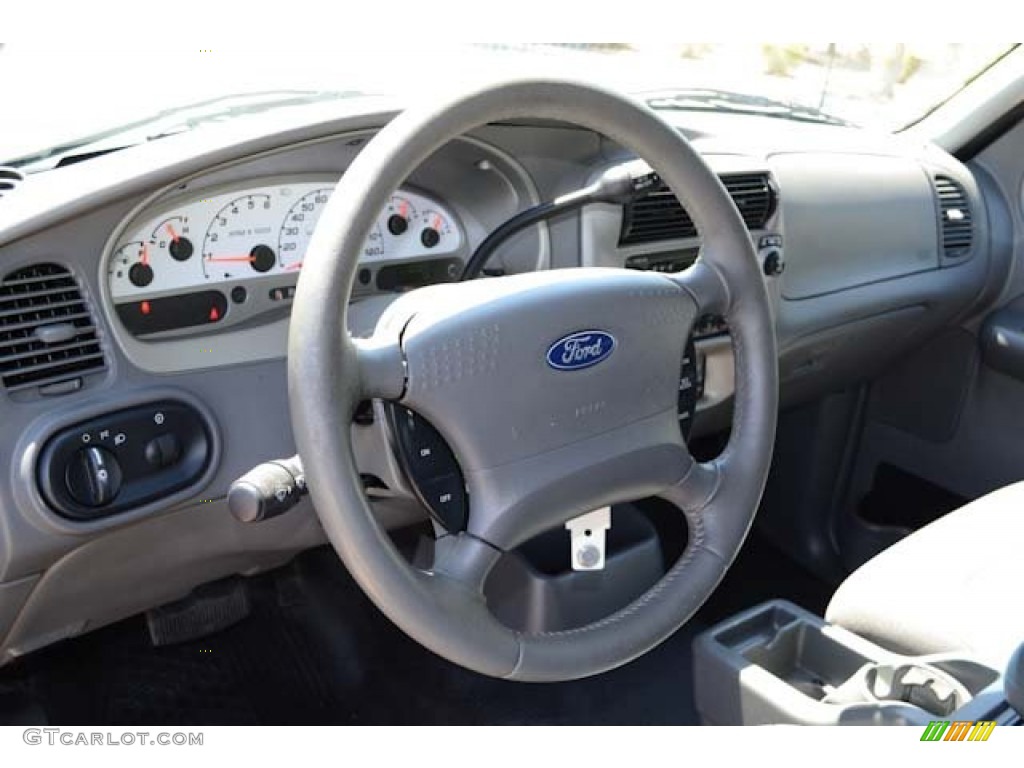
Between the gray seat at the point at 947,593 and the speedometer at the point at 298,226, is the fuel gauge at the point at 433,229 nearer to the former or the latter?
the speedometer at the point at 298,226

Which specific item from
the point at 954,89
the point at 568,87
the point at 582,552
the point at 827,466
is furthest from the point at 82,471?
the point at 954,89

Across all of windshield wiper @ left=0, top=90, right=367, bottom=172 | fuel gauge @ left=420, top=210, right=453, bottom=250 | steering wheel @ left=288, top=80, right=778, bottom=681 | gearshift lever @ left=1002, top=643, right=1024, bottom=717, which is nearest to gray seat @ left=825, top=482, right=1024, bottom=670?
gearshift lever @ left=1002, top=643, right=1024, bottom=717

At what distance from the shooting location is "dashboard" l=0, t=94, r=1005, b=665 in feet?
3.85

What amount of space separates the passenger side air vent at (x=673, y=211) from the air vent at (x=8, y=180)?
815mm

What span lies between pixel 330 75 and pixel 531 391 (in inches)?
30.4

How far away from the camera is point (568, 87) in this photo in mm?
1097

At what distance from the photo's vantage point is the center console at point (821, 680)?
4.00ft

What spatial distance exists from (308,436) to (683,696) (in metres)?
1.23

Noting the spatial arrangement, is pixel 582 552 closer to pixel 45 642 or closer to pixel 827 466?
pixel 45 642

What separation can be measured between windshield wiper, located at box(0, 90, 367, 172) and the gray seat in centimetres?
98

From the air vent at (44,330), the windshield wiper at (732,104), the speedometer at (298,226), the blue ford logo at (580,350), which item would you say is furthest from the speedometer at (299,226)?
the windshield wiper at (732,104)

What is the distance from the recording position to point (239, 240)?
1347 millimetres

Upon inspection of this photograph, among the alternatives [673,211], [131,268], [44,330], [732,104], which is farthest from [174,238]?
[732,104]

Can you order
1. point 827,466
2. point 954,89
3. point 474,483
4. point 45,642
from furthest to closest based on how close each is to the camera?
point 827,466
point 954,89
point 45,642
point 474,483
